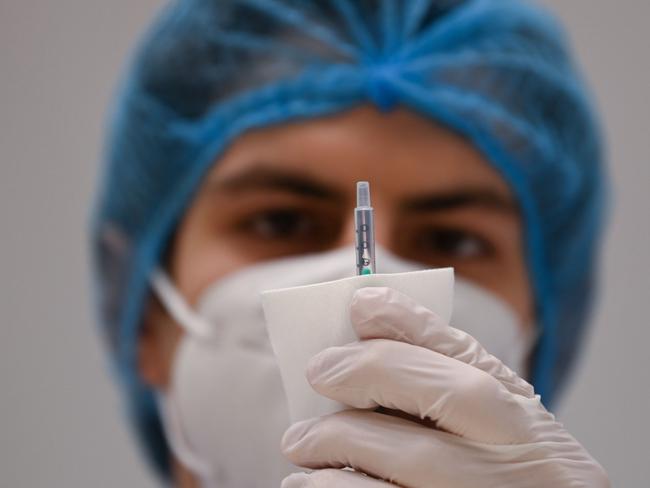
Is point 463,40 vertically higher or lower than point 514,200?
higher


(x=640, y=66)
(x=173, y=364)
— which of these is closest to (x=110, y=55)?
(x=173, y=364)

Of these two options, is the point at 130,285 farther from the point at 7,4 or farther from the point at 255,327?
the point at 7,4

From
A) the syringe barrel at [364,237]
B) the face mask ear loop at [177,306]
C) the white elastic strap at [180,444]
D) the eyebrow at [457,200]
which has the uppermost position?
the eyebrow at [457,200]

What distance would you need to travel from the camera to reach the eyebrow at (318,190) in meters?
1.28

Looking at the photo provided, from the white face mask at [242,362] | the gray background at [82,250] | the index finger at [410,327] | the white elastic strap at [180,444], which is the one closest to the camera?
the index finger at [410,327]

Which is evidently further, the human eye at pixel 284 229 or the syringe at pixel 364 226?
the human eye at pixel 284 229

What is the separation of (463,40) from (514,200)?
0.29 metres

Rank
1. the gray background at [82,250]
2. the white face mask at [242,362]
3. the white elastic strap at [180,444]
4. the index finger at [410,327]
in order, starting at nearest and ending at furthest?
1. the index finger at [410,327]
2. the white face mask at [242,362]
3. the white elastic strap at [180,444]
4. the gray background at [82,250]

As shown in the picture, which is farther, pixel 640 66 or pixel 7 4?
pixel 640 66

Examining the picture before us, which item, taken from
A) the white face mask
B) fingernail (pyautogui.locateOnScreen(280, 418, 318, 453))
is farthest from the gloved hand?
the white face mask

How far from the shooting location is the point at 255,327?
1.22 metres

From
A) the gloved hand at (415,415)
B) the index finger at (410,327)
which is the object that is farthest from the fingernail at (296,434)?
the index finger at (410,327)

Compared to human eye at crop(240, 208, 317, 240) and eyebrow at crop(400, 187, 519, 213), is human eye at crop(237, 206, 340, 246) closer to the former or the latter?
human eye at crop(240, 208, 317, 240)

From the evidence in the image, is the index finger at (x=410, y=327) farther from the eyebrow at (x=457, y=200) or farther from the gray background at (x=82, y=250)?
the gray background at (x=82, y=250)
